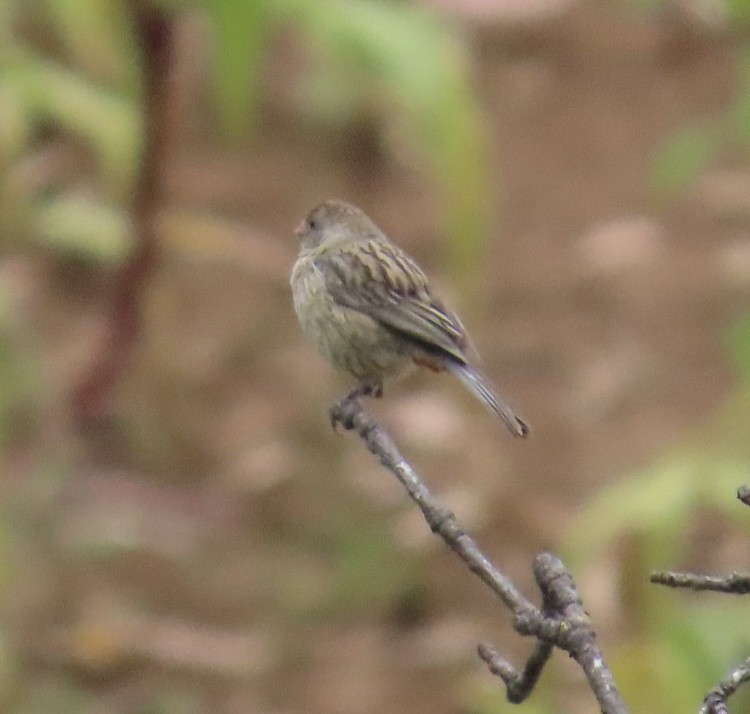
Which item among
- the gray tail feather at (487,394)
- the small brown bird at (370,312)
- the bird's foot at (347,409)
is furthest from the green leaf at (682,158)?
the bird's foot at (347,409)

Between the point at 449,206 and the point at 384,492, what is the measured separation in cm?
191

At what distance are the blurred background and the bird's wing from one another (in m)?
0.74

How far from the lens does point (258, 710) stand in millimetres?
5676

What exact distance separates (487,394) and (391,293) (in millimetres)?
599

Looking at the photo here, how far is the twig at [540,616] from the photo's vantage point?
4.76 ft

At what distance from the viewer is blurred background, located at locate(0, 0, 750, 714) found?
4.64m

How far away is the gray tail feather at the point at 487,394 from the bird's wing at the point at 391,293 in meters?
0.07

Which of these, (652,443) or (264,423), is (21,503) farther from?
(652,443)

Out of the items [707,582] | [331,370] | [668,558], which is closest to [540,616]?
[707,582]

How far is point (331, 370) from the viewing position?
23.3 ft

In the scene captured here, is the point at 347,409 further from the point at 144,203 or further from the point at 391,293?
the point at 144,203

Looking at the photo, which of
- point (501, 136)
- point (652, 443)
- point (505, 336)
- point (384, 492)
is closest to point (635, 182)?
point (501, 136)

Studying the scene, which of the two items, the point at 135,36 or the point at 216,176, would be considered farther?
the point at 216,176

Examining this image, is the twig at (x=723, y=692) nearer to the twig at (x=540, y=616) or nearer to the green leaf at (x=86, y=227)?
the twig at (x=540, y=616)
